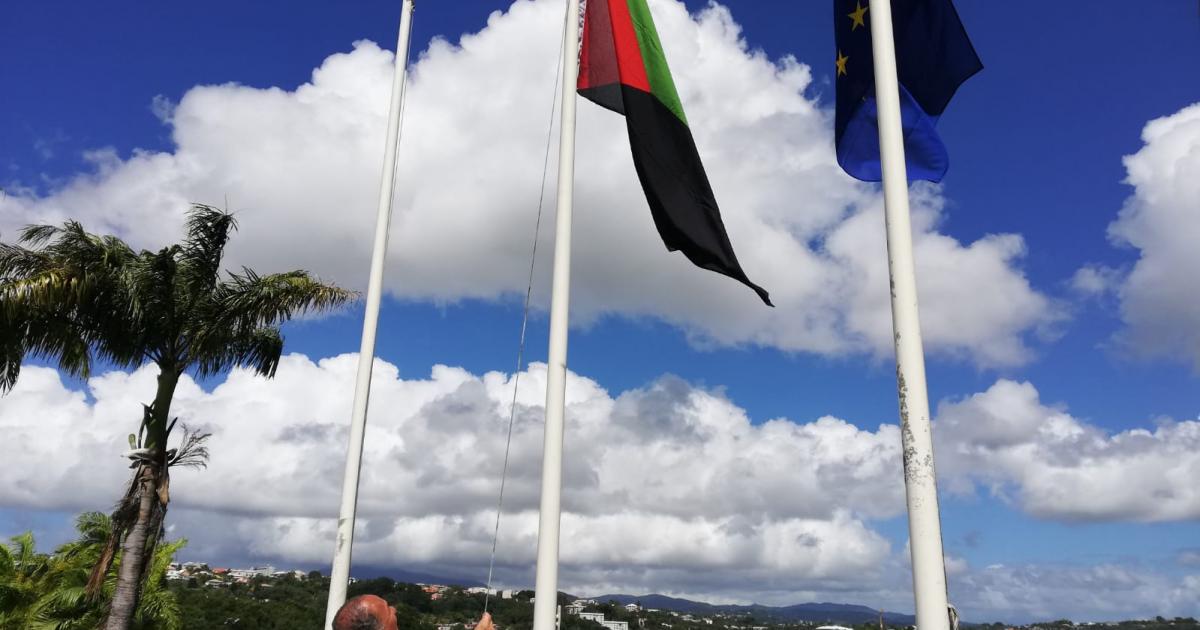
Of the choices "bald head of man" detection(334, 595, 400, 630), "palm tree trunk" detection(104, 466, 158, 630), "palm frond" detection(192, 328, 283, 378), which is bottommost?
"bald head of man" detection(334, 595, 400, 630)

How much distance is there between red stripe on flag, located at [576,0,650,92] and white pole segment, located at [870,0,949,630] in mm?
3018

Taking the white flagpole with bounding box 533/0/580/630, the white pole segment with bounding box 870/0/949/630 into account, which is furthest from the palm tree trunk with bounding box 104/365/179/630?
the white pole segment with bounding box 870/0/949/630

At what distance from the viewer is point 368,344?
12.6m

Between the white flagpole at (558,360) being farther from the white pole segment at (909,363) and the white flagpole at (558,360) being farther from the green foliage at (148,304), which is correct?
the green foliage at (148,304)

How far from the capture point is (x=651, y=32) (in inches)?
440

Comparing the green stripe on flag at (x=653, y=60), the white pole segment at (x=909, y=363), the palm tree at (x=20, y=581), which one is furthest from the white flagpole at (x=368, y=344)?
the palm tree at (x=20, y=581)

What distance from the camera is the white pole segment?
682 cm

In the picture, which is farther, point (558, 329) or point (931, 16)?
point (931, 16)

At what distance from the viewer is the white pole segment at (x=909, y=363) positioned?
22.4 ft

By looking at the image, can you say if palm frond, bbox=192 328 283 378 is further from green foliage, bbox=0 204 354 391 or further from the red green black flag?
the red green black flag

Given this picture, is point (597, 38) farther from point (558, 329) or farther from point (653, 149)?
point (558, 329)

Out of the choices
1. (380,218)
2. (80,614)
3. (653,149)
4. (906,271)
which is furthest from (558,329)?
(80,614)

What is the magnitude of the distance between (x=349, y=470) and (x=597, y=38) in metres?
6.23

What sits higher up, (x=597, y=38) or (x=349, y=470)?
(x=597, y=38)
